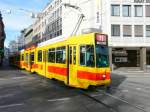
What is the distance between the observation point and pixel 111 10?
4894cm

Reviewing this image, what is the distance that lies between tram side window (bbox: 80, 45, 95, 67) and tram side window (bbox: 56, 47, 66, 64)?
2.36 metres

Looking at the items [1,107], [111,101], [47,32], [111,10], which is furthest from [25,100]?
[47,32]

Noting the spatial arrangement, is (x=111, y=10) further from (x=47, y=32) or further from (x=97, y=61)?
(x=47, y=32)

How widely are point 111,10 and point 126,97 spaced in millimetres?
36052

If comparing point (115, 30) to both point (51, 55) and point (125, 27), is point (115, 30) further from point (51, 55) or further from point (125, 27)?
point (51, 55)

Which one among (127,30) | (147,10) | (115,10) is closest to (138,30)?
(127,30)

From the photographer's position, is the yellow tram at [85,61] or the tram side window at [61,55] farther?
the tram side window at [61,55]

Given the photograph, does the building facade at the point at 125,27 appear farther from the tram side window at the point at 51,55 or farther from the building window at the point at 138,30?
the tram side window at the point at 51,55

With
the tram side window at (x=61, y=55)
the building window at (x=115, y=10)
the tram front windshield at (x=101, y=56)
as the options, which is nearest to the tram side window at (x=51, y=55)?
the tram side window at (x=61, y=55)

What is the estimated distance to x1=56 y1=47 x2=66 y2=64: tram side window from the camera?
18281 millimetres

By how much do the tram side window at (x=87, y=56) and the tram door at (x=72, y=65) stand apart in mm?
776

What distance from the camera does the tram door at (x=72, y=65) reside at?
16.7 metres

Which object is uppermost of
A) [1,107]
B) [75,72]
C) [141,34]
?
[141,34]

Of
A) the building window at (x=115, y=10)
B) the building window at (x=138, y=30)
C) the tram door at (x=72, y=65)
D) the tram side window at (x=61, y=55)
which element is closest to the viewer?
the tram door at (x=72, y=65)
